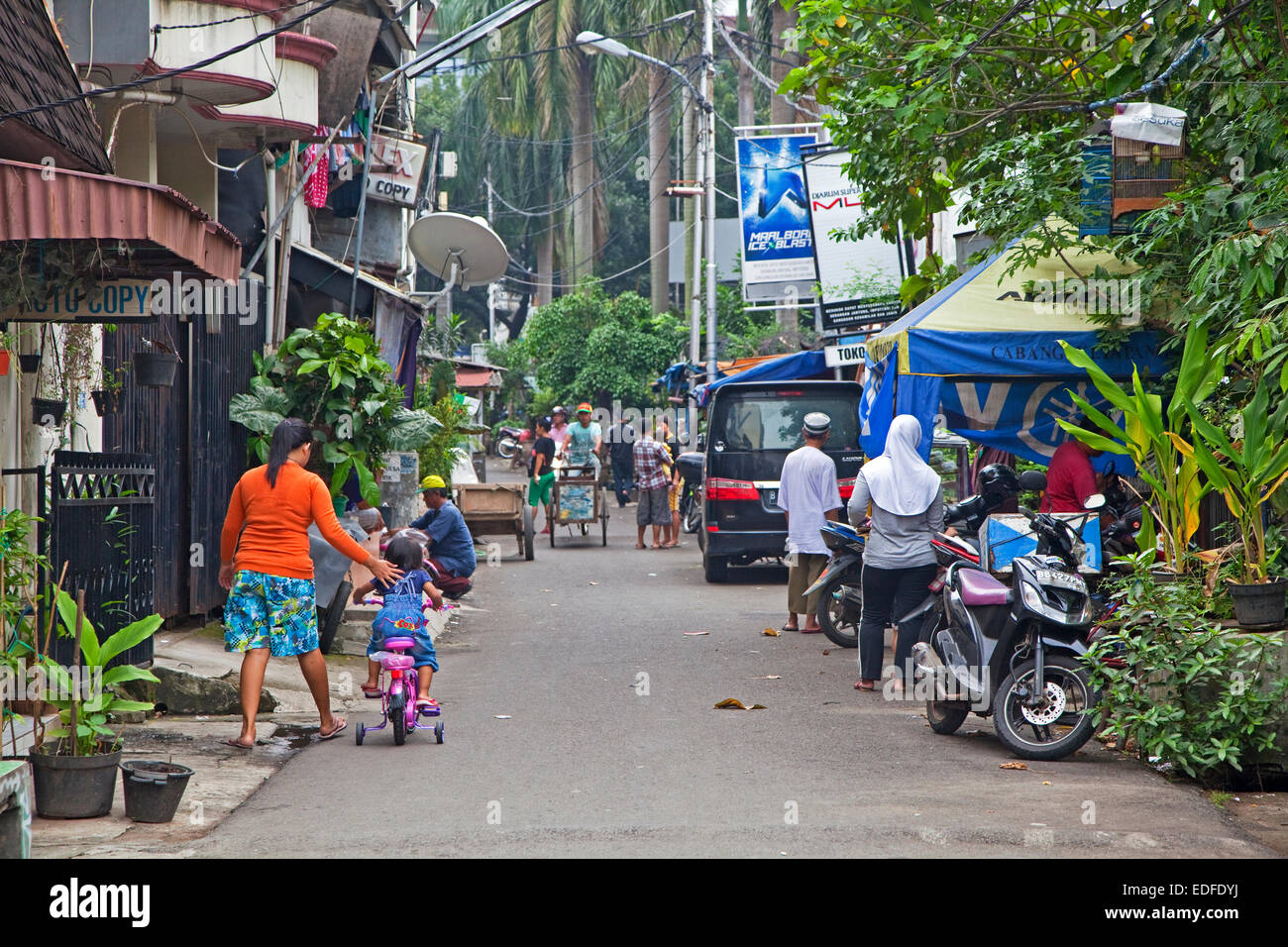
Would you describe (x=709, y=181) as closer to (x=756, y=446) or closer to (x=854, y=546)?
(x=756, y=446)

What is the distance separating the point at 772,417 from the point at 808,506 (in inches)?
144

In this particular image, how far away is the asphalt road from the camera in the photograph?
5621mm

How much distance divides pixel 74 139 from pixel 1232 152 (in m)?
7.14

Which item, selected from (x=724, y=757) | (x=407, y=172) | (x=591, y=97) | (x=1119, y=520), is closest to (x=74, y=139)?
(x=724, y=757)

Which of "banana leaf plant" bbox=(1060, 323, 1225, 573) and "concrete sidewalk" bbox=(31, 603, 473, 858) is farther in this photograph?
"banana leaf plant" bbox=(1060, 323, 1225, 573)

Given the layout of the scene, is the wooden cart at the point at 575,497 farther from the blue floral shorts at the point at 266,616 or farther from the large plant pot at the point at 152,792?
the large plant pot at the point at 152,792

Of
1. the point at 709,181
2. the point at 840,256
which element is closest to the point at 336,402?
the point at 840,256

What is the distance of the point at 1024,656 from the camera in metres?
7.63

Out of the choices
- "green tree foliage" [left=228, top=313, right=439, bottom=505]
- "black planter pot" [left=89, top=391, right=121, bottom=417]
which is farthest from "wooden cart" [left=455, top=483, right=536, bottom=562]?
"black planter pot" [left=89, top=391, right=121, bottom=417]

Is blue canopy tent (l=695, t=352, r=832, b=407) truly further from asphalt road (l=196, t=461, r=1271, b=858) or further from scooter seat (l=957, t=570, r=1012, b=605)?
scooter seat (l=957, t=570, r=1012, b=605)

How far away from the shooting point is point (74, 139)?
7402 millimetres

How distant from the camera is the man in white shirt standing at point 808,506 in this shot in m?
12.6

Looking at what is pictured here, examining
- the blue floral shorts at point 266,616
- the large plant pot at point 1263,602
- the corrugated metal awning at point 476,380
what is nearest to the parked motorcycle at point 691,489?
the blue floral shorts at point 266,616
